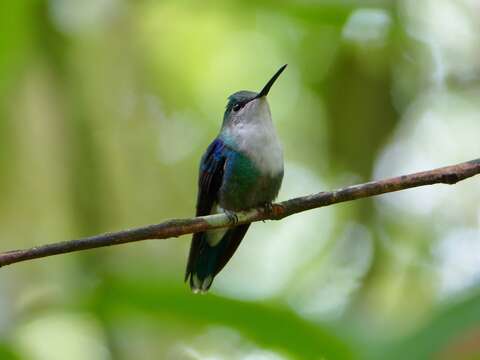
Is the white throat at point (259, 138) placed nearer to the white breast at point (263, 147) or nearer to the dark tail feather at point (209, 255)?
the white breast at point (263, 147)

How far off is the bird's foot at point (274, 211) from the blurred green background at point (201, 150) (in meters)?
0.29

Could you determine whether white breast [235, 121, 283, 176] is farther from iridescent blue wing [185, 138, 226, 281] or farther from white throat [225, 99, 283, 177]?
iridescent blue wing [185, 138, 226, 281]

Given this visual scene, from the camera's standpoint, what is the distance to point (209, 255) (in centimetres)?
403

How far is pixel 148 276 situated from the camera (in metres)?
2.24

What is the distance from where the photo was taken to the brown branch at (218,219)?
1.72 m

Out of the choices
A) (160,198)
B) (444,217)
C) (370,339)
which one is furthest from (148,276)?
(444,217)

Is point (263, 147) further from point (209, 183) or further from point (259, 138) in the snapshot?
point (209, 183)

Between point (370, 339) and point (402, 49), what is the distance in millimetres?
3895

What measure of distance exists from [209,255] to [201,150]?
7.72 feet

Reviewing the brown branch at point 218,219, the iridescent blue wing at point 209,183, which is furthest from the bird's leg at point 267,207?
the brown branch at point 218,219

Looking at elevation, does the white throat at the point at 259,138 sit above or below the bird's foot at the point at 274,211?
above

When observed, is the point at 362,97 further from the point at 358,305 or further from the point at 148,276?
the point at 148,276

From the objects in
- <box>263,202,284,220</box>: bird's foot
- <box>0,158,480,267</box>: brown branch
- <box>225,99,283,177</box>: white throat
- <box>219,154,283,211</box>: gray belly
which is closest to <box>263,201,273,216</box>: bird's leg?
<box>263,202,284,220</box>: bird's foot

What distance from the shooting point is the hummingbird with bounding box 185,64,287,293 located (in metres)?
3.62
